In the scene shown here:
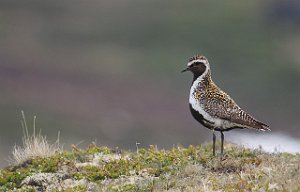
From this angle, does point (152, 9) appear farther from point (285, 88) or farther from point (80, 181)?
point (80, 181)

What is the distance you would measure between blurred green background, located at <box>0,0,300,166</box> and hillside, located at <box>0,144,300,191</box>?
1828 centimetres

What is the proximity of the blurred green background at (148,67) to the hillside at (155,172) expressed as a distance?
18.3 metres

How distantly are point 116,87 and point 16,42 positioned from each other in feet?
41.5

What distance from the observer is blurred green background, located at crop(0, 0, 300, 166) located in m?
41.9

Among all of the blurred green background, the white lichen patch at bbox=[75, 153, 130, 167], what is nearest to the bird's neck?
the white lichen patch at bbox=[75, 153, 130, 167]

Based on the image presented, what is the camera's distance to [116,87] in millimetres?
50156

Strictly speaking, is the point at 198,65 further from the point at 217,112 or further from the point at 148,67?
the point at 148,67

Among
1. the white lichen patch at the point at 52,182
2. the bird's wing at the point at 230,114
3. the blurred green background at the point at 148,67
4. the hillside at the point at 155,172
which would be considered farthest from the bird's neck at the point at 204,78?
the blurred green background at the point at 148,67

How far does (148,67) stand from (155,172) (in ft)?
121

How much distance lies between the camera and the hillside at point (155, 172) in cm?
1505

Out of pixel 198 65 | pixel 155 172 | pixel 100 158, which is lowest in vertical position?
pixel 155 172

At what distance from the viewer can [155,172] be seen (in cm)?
1698

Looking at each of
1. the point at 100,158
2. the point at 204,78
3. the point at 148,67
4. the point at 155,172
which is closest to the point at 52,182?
the point at 100,158

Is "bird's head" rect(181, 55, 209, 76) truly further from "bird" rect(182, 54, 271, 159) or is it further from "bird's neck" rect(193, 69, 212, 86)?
"bird" rect(182, 54, 271, 159)
